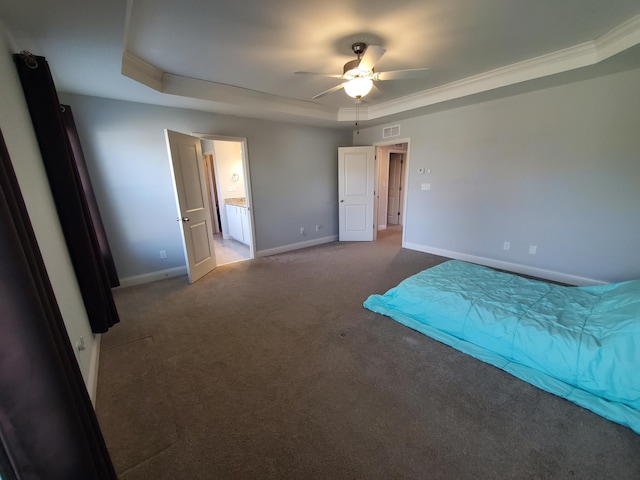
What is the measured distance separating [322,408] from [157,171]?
3613mm

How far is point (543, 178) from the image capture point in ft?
11.1

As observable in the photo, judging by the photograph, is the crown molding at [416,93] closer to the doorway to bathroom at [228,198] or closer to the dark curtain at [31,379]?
the doorway to bathroom at [228,198]

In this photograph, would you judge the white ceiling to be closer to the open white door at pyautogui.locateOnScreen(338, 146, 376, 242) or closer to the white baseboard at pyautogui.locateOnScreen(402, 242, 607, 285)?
the open white door at pyautogui.locateOnScreen(338, 146, 376, 242)

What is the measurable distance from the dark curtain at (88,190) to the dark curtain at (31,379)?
2316mm

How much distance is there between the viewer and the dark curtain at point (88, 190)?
2.73m

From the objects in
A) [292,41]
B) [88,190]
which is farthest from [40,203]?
[292,41]

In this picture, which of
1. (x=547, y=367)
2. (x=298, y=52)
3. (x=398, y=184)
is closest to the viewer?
(x=547, y=367)

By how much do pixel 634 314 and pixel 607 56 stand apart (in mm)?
2418

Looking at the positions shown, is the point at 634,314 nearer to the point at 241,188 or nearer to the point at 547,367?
the point at 547,367

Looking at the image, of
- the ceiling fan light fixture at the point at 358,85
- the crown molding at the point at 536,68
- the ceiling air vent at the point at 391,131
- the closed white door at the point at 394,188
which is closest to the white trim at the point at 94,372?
the ceiling fan light fixture at the point at 358,85

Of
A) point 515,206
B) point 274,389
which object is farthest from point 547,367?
point 515,206

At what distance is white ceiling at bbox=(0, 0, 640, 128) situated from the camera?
187 cm

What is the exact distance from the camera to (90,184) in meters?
2.99

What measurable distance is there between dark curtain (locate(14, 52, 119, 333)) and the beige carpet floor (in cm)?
49
